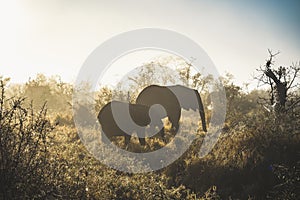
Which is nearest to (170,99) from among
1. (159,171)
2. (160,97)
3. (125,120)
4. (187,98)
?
(160,97)

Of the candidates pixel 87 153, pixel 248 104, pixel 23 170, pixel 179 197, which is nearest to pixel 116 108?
pixel 87 153

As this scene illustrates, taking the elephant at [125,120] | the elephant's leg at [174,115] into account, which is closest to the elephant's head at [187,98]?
the elephant's leg at [174,115]

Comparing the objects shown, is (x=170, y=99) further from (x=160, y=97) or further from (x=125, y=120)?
(x=125, y=120)

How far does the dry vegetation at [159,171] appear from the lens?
5.59 m

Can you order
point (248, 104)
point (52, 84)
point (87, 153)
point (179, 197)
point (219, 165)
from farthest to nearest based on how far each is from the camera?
point (52, 84)
point (248, 104)
point (87, 153)
point (219, 165)
point (179, 197)

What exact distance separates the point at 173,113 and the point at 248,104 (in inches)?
728

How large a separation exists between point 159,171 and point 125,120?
399 cm

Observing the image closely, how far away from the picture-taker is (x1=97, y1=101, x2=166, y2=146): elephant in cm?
1370

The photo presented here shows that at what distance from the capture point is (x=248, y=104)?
31.8 meters

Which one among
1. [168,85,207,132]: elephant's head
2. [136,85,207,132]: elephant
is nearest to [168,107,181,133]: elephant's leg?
[136,85,207,132]: elephant

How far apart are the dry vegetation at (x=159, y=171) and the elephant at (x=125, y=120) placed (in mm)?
727

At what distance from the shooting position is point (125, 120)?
45.1ft

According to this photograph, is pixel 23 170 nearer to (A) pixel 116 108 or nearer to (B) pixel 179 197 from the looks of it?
(B) pixel 179 197

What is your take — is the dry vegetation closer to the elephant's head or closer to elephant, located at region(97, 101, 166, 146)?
elephant, located at region(97, 101, 166, 146)
